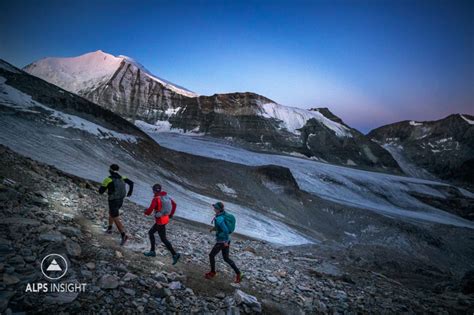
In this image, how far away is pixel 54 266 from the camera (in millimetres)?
5512

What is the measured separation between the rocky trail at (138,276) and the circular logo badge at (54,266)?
110 millimetres

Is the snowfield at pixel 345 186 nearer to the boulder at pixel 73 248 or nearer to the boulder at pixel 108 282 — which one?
the boulder at pixel 73 248

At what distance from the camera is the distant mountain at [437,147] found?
14225 cm

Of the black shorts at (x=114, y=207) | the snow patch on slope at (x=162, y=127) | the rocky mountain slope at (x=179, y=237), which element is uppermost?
the snow patch on slope at (x=162, y=127)

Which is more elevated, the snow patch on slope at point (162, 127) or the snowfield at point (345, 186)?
the snow patch on slope at point (162, 127)

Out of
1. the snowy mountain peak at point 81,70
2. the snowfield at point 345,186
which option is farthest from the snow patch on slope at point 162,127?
the snowfield at point 345,186

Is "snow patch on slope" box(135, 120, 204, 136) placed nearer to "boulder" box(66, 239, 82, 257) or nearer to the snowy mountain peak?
the snowy mountain peak

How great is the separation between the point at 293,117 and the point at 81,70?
302ft

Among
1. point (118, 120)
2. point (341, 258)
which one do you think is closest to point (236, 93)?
point (118, 120)

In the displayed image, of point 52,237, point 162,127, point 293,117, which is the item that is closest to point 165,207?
point 52,237

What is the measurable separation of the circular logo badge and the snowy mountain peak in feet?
408

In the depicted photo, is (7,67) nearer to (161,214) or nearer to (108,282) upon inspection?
(161,214)

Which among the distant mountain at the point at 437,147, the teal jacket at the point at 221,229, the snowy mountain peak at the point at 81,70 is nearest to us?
the teal jacket at the point at 221,229

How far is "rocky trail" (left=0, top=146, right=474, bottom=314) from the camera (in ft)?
17.1
